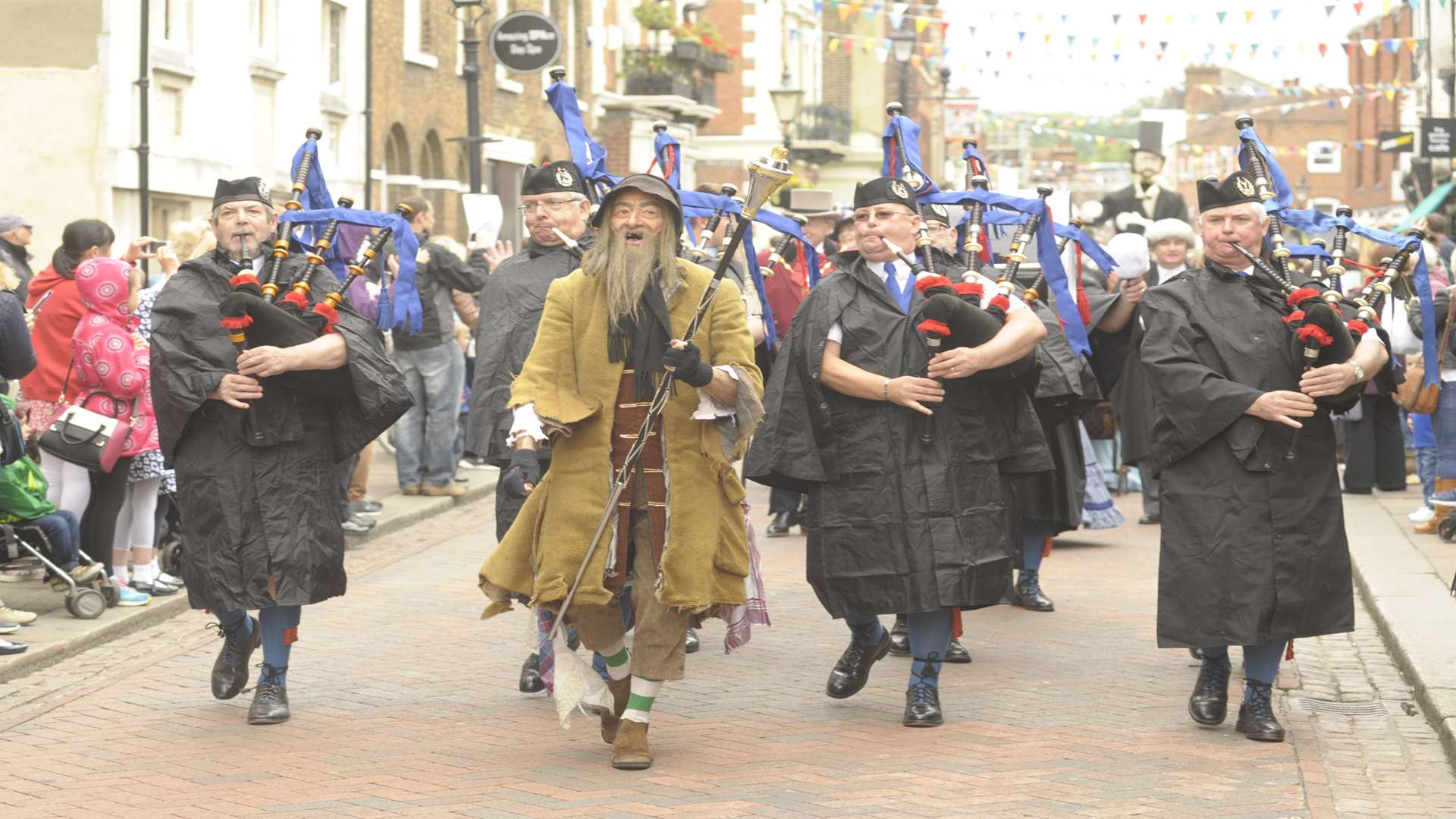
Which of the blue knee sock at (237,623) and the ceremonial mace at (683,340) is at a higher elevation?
the ceremonial mace at (683,340)

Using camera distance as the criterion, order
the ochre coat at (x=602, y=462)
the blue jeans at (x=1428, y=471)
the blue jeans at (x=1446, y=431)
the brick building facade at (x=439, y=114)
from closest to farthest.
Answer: the ochre coat at (x=602, y=462) → the blue jeans at (x=1446, y=431) → the blue jeans at (x=1428, y=471) → the brick building facade at (x=439, y=114)

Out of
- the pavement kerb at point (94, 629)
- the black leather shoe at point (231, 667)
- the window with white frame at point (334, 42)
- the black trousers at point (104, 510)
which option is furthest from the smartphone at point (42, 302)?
the window with white frame at point (334, 42)

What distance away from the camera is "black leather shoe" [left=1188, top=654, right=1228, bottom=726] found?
7383 millimetres

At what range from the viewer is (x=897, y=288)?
7.56 metres

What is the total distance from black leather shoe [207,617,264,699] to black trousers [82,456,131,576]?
268 centimetres

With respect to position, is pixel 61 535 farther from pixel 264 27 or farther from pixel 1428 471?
pixel 264 27

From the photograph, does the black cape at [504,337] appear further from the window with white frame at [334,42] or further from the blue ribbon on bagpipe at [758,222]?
the window with white frame at [334,42]

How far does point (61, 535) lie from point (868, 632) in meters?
4.09

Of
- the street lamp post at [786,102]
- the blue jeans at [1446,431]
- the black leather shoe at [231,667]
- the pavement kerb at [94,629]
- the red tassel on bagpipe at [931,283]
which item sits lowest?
the pavement kerb at [94,629]

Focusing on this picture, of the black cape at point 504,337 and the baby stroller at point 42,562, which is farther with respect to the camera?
the baby stroller at point 42,562

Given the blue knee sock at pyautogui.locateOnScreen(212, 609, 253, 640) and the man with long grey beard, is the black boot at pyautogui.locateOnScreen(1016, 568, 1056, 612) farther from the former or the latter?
the blue knee sock at pyautogui.locateOnScreen(212, 609, 253, 640)

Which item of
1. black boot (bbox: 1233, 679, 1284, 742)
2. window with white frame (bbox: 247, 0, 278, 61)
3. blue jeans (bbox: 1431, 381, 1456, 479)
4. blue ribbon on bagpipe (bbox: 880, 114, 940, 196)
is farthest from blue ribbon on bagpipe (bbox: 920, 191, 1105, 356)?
window with white frame (bbox: 247, 0, 278, 61)

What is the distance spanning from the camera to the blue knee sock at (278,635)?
7645mm

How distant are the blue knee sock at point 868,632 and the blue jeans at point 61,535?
13.2ft
